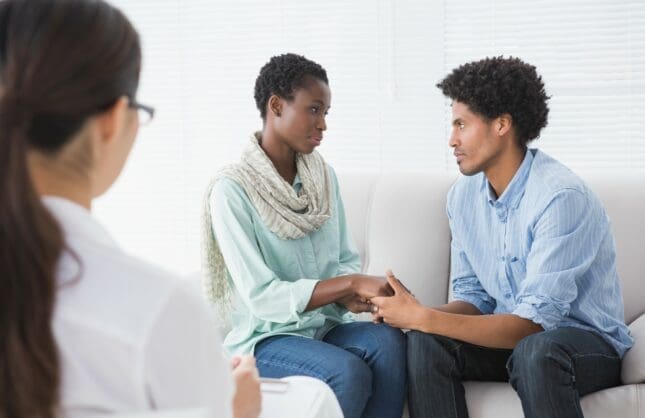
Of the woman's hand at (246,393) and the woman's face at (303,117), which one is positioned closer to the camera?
the woman's hand at (246,393)

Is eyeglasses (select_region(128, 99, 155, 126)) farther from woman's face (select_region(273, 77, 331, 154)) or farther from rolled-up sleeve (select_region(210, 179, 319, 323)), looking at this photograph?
woman's face (select_region(273, 77, 331, 154))

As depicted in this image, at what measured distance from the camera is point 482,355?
2.13 metres

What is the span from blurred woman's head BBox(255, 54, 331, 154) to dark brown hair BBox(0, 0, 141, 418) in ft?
4.93

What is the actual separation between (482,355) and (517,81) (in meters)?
0.73

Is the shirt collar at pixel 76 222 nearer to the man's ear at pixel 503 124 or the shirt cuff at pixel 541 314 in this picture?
the shirt cuff at pixel 541 314

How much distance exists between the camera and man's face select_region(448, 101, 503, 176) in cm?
223

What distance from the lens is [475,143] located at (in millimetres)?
2236

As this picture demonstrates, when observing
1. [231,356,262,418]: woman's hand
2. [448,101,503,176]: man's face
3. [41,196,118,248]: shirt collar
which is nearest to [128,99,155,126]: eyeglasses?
[41,196,118,248]: shirt collar

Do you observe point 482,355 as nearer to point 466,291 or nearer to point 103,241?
point 466,291

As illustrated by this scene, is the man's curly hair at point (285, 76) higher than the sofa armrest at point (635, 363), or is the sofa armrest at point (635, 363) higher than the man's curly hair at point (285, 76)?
the man's curly hair at point (285, 76)

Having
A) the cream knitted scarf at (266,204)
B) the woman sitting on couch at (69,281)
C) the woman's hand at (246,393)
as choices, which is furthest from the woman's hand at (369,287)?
the woman sitting on couch at (69,281)

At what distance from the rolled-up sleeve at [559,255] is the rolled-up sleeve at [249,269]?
1.77ft

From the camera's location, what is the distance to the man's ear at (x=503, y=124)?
223cm

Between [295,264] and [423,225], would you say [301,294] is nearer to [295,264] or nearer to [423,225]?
[295,264]
